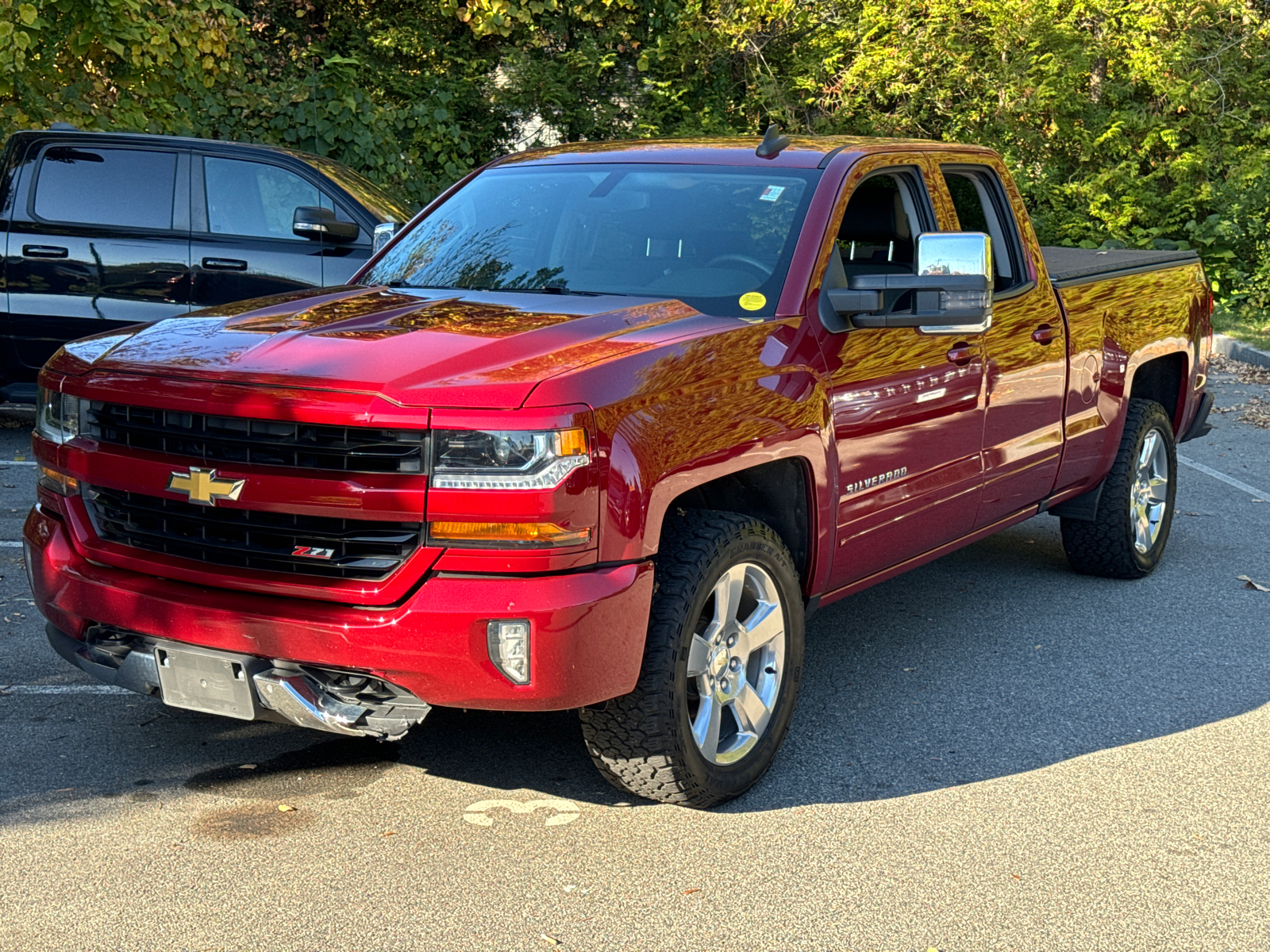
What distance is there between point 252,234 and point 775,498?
6.10 metres

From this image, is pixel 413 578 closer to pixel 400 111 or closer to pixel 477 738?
pixel 477 738

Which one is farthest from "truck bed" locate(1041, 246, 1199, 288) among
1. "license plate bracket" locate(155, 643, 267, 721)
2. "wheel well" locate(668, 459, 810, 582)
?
"license plate bracket" locate(155, 643, 267, 721)

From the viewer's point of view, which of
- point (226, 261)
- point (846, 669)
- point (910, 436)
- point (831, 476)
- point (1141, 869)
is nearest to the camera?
point (1141, 869)

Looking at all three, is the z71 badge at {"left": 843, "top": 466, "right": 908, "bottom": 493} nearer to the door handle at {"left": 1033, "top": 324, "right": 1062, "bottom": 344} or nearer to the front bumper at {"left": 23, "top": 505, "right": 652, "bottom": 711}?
the front bumper at {"left": 23, "top": 505, "right": 652, "bottom": 711}

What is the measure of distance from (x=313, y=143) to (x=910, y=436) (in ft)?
38.4

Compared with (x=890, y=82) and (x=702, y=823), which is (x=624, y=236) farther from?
(x=890, y=82)

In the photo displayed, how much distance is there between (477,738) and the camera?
4.58 m

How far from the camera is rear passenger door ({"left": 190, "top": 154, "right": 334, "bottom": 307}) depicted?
30.7ft

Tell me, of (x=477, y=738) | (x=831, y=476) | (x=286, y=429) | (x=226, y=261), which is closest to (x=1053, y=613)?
(x=831, y=476)

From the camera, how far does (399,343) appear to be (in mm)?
3842

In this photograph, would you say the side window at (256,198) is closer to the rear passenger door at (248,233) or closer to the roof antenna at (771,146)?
the rear passenger door at (248,233)

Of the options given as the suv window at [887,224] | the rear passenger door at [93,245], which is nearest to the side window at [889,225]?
the suv window at [887,224]

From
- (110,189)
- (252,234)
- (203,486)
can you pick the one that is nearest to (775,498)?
(203,486)

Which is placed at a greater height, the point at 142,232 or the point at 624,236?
the point at 624,236
